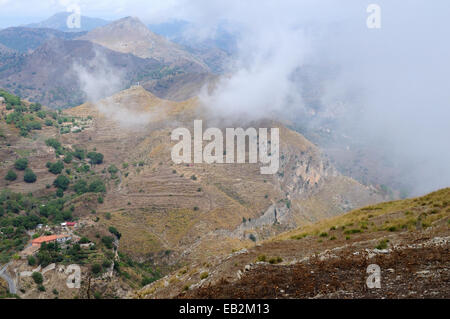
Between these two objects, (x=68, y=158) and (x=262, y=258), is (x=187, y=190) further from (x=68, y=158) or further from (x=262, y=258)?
(x=262, y=258)

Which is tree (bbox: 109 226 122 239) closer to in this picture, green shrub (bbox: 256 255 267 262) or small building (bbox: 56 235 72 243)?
small building (bbox: 56 235 72 243)

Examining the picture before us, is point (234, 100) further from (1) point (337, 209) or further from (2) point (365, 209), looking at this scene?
(2) point (365, 209)

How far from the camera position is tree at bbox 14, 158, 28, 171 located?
278 feet

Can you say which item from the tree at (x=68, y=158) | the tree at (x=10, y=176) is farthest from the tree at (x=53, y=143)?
the tree at (x=10, y=176)

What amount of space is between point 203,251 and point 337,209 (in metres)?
75.7

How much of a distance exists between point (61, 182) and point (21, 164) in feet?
36.7

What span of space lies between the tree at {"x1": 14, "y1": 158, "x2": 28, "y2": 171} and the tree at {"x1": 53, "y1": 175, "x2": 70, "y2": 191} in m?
8.85

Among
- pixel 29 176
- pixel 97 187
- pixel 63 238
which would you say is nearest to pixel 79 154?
pixel 97 187

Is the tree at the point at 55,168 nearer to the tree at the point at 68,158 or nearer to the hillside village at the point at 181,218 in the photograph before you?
the hillside village at the point at 181,218

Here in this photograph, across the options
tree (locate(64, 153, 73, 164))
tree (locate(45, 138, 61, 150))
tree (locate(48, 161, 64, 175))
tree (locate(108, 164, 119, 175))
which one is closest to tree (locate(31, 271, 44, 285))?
tree (locate(48, 161, 64, 175))

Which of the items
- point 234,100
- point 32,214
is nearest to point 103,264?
point 32,214

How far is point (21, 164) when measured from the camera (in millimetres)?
85000
